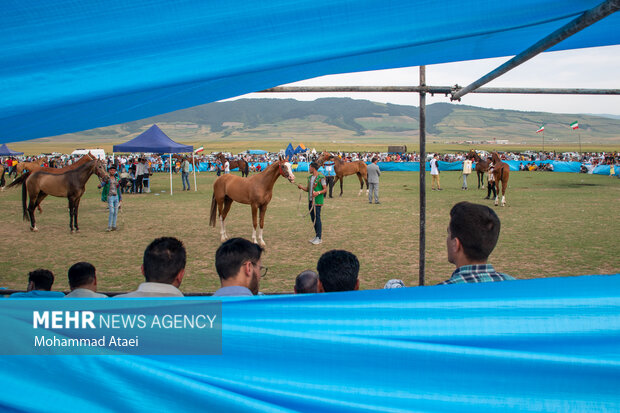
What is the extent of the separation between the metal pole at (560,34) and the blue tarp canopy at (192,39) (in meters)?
0.08

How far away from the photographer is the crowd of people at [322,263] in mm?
2879

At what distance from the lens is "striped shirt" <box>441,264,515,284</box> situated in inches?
109

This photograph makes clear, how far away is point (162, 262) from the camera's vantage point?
10.6 ft

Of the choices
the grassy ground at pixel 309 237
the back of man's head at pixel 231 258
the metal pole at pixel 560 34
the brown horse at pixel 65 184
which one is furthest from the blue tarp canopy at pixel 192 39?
the brown horse at pixel 65 184

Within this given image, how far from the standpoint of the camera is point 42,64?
2611mm

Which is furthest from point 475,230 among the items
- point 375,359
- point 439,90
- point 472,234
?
point 439,90

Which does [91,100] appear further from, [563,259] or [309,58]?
[563,259]

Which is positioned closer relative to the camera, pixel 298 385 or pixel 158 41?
pixel 298 385

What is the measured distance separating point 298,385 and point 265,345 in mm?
219

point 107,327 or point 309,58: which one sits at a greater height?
point 309,58

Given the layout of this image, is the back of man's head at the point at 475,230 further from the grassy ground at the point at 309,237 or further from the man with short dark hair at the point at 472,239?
the grassy ground at the point at 309,237

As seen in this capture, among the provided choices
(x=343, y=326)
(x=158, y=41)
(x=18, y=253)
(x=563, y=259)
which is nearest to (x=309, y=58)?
(x=158, y=41)

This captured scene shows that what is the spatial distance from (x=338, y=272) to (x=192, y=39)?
5.95ft

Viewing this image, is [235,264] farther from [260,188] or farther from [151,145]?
[151,145]
